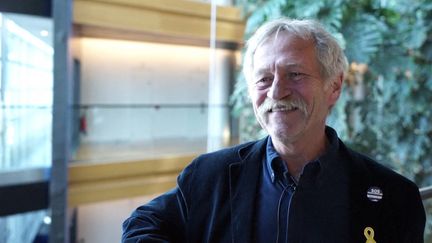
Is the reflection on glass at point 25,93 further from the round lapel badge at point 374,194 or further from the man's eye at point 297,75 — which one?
the round lapel badge at point 374,194

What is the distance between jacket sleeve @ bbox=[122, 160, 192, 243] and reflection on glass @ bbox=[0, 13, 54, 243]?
513 cm

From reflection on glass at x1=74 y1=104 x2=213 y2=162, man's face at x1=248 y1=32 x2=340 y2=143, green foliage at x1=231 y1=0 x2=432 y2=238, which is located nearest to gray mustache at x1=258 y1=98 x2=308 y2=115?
man's face at x1=248 y1=32 x2=340 y2=143

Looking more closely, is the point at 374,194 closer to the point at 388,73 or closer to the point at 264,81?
the point at 264,81

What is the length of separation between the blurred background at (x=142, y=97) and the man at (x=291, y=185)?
2.20ft

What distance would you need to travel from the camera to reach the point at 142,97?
8.61 m

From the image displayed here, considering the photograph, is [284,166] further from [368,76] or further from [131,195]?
[131,195]

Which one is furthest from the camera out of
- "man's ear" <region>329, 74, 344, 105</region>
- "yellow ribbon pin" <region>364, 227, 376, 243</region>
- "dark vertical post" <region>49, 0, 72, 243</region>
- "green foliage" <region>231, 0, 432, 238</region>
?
"dark vertical post" <region>49, 0, 72, 243</region>

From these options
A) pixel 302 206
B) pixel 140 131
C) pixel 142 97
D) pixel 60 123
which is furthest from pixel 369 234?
pixel 142 97

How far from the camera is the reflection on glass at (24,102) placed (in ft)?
19.2

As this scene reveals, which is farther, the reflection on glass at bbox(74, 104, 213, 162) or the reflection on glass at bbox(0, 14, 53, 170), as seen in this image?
the reflection on glass at bbox(74, 104, 213, 162)

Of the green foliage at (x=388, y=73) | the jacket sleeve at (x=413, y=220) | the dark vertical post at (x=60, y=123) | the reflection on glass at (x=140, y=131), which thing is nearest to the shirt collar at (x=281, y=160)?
the jacket sleeve at (x=413, y=220)

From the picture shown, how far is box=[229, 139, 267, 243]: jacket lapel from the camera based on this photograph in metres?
1.20

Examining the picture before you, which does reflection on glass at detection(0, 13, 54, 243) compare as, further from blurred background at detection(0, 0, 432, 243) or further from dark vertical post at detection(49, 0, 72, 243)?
dark vertical post at detection(49, 0, 72, 243)

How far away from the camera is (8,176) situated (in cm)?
601
